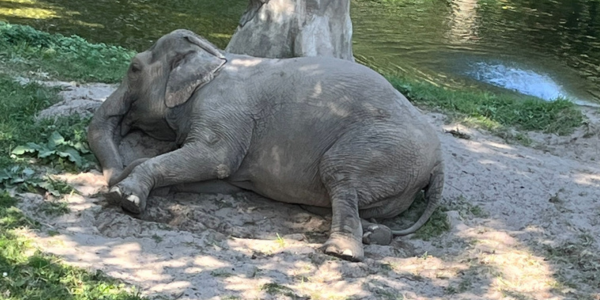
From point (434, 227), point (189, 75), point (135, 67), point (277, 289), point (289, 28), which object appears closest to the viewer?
point (277, 289)

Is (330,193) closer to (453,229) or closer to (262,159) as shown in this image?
(262,159)

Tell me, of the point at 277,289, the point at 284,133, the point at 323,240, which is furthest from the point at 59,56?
the point at 277,289

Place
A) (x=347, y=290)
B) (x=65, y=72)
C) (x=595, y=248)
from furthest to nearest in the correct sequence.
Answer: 1. (x=65, y=72)
2. (x=595, y=248)
3. (x=347, y=290)

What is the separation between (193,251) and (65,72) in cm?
479

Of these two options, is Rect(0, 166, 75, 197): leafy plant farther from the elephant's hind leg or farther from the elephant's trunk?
the elephant's hind leg

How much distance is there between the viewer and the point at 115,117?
5934 mm

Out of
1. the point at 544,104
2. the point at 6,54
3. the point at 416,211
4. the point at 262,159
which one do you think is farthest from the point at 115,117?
the point at 544,104

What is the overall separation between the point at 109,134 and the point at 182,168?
83 centimetres

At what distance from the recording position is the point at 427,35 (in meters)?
18.3

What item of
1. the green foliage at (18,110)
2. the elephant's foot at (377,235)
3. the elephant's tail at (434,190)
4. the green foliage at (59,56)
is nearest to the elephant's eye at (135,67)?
the green foliage at (18,110)

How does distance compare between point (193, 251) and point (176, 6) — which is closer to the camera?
point (193, 251)

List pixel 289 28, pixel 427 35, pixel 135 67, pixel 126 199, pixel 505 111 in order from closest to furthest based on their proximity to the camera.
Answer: pixel 126 199
pixel 135 67
pixel 289 28
pixel 505 111
pixel 427 35

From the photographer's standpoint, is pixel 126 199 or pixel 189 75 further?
pixel 189 75

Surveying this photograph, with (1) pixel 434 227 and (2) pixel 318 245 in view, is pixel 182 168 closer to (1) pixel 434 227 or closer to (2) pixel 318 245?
(2) pixel 318 245
